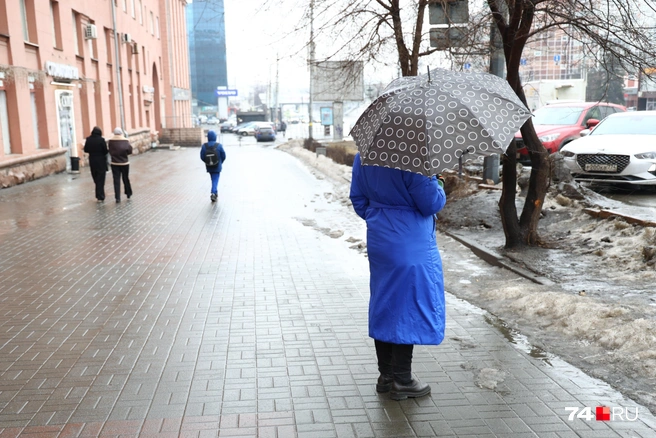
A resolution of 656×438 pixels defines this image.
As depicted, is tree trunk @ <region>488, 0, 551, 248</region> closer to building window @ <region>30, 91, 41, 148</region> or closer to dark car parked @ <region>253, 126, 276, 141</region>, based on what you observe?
building window @ <region>30, 91, 41, 148</region>

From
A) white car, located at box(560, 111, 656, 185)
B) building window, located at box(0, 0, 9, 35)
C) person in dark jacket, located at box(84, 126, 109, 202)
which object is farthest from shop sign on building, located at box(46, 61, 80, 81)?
white car, located at box(560, 111, 656, 185)

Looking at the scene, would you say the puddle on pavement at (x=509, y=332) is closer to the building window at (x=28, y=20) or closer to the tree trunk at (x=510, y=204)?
the tree trunk at (x=510, y=204)

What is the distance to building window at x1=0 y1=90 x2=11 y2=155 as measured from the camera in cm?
1849

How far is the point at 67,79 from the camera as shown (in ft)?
78.1

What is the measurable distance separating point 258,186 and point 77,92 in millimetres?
11404

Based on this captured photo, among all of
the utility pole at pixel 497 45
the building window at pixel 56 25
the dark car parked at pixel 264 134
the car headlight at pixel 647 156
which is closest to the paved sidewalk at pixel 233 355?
the utility pole at pixel 497 45

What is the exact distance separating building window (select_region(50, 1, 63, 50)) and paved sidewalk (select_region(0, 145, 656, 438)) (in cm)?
1543

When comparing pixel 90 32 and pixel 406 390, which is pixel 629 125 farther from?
pixel 90 32

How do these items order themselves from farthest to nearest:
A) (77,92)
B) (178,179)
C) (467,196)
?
(77,92) → (178,179) → (467,196)

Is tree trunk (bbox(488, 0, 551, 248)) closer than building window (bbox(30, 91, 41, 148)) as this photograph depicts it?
Yes

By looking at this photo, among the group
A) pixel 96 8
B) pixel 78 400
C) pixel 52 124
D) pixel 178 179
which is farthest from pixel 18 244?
pixel 96 8

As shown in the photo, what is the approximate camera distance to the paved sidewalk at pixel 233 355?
12.8 ft

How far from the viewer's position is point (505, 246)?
8.38 m

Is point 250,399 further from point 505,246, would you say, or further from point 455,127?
point 505,246
